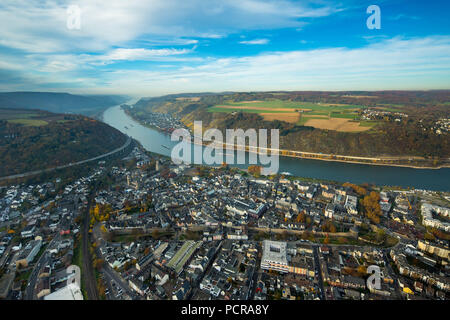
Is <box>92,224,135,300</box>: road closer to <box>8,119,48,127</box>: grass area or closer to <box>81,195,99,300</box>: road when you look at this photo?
<box>81,195,99,300</box>: road

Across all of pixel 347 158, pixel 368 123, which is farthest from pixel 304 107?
pixel 347 158

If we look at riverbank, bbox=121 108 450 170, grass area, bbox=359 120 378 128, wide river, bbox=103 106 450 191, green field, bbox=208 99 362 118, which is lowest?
wide river, bbox=103 106 450 191

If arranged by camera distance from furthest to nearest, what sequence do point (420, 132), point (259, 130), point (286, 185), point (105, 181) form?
point (259, 130) → point (420, 132) → point (105, 181) → point (286, 185)

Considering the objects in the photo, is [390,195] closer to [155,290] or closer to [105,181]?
[155,290]

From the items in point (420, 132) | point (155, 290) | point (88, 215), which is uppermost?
point (420, 132)

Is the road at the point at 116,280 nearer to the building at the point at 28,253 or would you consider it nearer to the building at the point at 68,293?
the building at the point at 68,293

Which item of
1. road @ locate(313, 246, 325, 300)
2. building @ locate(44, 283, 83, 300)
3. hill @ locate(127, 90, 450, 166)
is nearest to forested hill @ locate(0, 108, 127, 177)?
building @ locate(44, 283, 83, 300)

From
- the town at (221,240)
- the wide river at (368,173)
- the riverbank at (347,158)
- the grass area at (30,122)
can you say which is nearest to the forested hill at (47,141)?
the grass area at (30,122)

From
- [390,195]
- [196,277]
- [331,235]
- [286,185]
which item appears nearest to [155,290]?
[196,277]
